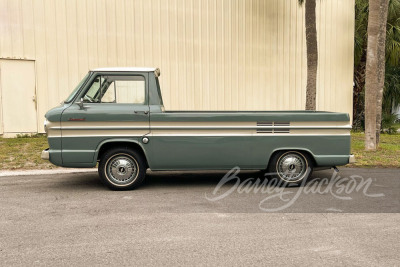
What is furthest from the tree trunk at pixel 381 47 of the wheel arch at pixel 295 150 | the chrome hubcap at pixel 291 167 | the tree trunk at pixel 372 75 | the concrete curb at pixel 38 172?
the concrete curb at pixel 38 172

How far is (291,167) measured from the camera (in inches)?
265

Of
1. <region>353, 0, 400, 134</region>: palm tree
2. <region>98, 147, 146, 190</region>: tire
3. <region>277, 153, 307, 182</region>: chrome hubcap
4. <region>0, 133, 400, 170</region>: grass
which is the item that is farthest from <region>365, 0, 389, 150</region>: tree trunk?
<region>353, 0, 400, 134</region>: palm tree

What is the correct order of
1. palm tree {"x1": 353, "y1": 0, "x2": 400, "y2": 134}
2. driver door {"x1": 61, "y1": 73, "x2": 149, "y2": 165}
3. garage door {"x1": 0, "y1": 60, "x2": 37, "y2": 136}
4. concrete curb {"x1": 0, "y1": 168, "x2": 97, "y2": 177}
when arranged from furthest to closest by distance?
palm tree {"x1": 353, "y1": 0, "x2": 400, "y2": 134}
garage door {"x1": 0, "y1": 60, "x2": 37, "y2": 136}
concrete curb {"x1": 0, "y1": 168, "x2": 97, "y2": 177}
driver door {"x1": 61, "y1": 73, "x2": 149, "y2": 165}

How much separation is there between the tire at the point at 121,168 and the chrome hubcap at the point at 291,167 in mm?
2376

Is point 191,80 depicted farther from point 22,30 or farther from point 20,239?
point 20,239

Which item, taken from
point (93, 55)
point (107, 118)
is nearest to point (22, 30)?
point (93, 55)

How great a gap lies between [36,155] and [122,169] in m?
4.50

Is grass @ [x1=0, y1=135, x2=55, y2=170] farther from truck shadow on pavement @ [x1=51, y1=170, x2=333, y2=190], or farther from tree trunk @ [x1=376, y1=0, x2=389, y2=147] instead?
tree trunk @ [x1=376, y1=0, x2=389, y2=147]

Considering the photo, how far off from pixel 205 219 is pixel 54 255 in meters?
1.90

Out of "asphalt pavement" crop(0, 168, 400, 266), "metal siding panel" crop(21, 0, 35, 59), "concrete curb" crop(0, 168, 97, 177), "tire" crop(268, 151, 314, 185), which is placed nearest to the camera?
"asphalt pavement" crop(0, 168, 400, 266)

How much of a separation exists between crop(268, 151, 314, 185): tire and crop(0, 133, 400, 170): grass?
2.91 meters

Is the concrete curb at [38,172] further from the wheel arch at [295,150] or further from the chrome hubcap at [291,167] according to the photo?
the chrome hubcap at [291,167]

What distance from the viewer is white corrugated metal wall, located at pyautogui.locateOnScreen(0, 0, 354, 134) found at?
45.2 feet

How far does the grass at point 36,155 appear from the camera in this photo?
8.95 meters
